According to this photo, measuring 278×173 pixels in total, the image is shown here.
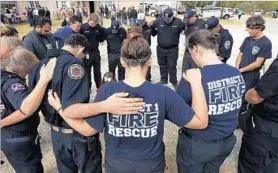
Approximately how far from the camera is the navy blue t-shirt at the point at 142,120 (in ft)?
5.31

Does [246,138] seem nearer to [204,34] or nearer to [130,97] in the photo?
[204,34]

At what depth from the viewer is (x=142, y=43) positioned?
5.35 feet

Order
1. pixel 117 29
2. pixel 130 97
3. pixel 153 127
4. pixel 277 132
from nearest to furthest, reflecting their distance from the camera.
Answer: pixel 130 97
pixel 153 127
pixel 277 132
pixel 117 29

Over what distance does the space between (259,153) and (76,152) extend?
170 centimetres

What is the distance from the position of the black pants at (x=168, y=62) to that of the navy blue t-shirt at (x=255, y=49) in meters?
2.00

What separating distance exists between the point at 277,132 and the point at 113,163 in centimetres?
148

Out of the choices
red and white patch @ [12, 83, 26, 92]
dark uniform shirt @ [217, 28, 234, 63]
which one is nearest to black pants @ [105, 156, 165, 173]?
red and white patch @ [12, 83, 26, 92]

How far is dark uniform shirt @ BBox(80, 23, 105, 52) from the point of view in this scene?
5.34 metres

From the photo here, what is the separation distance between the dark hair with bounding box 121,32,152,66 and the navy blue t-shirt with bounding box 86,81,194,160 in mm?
144

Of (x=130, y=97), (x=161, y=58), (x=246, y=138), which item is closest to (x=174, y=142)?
(x=246, y=138)

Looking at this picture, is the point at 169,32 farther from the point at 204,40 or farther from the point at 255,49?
the point at 204,40

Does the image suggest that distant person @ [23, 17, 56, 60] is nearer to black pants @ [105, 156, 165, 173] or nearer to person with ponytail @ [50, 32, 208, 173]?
person with ponytail @ [50, 32, 208, 173]

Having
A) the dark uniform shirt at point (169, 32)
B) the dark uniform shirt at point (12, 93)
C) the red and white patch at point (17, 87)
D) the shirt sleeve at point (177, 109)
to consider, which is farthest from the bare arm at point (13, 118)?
the dark uniform shirt at point (169, 32)

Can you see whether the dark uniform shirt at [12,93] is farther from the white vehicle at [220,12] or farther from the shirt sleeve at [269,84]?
the white vehicle at [220,12]
